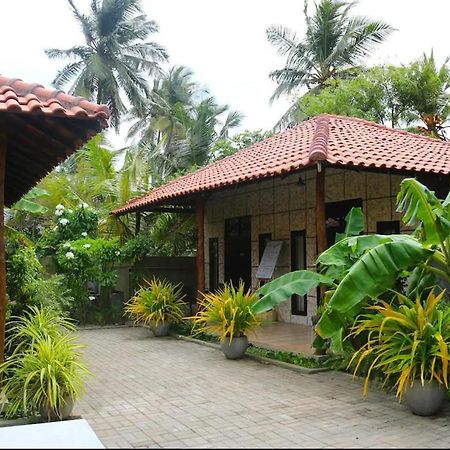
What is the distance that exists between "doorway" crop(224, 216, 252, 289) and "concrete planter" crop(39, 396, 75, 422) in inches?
369

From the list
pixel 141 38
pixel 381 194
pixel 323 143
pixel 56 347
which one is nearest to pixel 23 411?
pixel 56 347

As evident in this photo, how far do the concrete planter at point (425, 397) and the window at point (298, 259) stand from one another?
7113 mm

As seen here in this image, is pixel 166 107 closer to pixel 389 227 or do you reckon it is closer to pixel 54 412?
pixel 389 227

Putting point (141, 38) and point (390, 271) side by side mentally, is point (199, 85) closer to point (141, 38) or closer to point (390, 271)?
point (141, 38)

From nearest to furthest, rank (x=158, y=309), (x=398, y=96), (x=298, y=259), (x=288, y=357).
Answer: (x=288, y=357) < (x=158, y=309) < (x=298, y=259) < (x=398, y=96)

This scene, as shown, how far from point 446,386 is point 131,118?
37.2m

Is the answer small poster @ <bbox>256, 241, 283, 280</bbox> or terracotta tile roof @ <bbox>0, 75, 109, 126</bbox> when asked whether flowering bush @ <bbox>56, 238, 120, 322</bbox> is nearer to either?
small poster @ <bbox>256, 241, 283, 280</bbox>

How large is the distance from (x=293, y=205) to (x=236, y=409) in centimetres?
790

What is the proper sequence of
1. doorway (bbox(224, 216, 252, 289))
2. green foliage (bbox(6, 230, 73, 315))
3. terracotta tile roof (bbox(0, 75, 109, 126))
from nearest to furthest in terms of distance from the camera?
1. terracotta tile roof (bbox(0, 75, 109, 126))
2. green foliage (bbox(6, 230, 73, 315))
3. doorway (bbox(224, 216, 252, 289))

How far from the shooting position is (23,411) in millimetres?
5875

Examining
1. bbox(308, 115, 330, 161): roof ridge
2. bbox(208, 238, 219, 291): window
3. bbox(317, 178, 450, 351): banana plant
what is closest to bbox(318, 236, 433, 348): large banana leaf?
bbox(317, 178, 450, 351): banana plant

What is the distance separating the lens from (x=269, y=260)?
13516 mm

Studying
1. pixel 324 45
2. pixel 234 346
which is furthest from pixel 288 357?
pixel 324 45

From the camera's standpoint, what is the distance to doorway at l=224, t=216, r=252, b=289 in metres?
15.2
